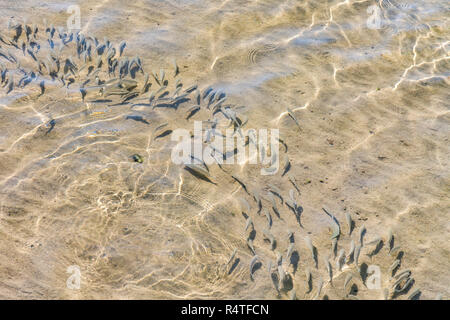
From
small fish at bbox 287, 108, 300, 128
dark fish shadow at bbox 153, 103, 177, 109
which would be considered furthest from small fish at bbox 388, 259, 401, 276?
dark fish shadow at bbox 153, 103, 177, 109

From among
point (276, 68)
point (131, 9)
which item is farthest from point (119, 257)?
point (131, 9)

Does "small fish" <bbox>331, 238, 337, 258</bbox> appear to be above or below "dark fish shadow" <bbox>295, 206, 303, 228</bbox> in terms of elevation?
below

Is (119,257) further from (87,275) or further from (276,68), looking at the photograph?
(276,68)

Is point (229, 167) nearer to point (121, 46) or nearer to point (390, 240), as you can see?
point (390, 240)

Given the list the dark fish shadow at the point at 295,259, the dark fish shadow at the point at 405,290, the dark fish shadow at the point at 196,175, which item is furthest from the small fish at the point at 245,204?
the dark fish shadow at the point at 405,290

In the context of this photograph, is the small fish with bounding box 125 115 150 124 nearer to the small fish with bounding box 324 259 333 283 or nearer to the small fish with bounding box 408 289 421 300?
the small fish with bounding box 324 259 333 283

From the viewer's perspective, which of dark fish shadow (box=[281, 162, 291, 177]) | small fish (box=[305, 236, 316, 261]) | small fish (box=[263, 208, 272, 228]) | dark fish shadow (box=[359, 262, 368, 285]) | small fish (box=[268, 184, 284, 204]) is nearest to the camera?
dark fish shadow (box=[359, 262, 368, 285])

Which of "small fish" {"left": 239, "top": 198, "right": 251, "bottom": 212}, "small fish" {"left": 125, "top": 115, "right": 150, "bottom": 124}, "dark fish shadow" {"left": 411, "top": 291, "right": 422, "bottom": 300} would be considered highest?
"small fish" {"left": 125, "top": 115, "right": 150, "bottom": 124}

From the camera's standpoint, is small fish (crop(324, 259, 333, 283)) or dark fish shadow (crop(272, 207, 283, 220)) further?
dark fish shadow (crop(272, 207, 283, 220))

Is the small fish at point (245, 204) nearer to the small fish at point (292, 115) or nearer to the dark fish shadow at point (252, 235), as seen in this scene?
the dark fish shadow at point (252, 235)
